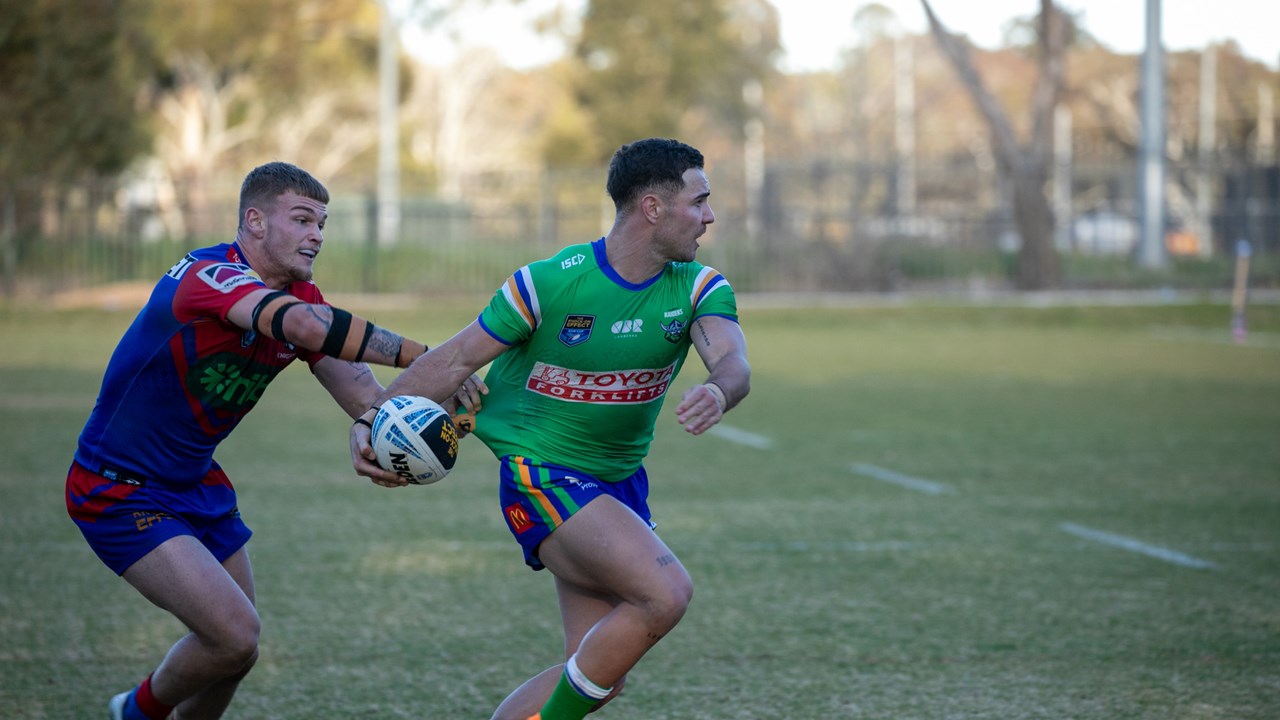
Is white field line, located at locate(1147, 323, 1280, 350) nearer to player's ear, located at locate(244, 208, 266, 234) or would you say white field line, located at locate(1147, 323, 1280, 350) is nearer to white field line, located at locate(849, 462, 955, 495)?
white field line, located at locate(849, 462, 955, 495)

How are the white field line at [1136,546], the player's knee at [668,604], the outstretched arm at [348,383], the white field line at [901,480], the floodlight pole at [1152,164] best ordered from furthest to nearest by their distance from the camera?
the floodlight pole at [1152,164], the white field line at [901,480], the white field line at [1136,546], the outstretched arm at [348,383], the player's knee at [668,604]

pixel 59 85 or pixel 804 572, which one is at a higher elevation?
pixel 59 85

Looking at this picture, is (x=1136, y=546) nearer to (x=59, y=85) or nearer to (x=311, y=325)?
(x=311, y=325)

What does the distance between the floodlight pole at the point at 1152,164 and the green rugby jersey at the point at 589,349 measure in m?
29.2

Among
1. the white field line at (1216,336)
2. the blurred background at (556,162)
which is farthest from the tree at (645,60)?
the white field line at (1216,336)

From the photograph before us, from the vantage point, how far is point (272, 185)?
4.80 metres

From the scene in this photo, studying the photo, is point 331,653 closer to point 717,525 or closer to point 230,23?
point 717,525

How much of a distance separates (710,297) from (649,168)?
0.46 metres

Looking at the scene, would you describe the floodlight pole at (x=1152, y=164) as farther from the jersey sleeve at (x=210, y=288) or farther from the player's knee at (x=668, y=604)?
the jersey sleeve at (x=210, y=288)

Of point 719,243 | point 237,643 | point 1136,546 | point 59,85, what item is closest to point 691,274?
point 237,643

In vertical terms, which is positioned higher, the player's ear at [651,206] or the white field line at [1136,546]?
the player's ear at [651,206]

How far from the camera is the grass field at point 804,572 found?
582 cm

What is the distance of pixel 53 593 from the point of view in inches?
291

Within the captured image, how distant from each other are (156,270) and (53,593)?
82.6 feet
